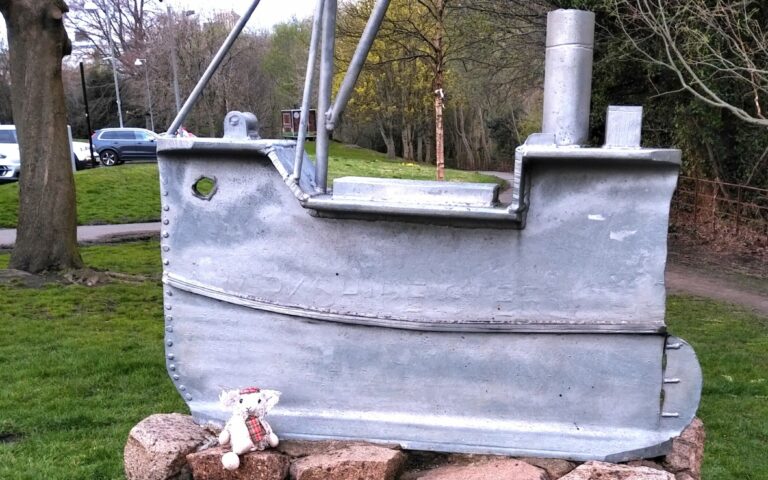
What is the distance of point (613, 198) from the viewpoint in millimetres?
2639

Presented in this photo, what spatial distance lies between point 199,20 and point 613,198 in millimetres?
30750

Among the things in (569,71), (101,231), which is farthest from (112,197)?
(569,71)

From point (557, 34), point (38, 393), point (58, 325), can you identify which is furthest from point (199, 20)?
point (557, 34)

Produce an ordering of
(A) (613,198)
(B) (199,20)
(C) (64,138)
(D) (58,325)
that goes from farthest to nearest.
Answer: (B) (199,20)
(C) (64,138)
(D) (58,325)
(A) (613,198)

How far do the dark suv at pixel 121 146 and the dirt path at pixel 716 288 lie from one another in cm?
2080

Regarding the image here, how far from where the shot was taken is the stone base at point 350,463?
8.90 feet

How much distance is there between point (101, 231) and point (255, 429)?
13281 mm

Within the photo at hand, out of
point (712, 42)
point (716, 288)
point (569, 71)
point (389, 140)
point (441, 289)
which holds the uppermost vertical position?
point (712, 42)

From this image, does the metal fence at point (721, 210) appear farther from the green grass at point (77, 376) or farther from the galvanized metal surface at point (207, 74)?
the galvanized metal surface at point (207, 74)

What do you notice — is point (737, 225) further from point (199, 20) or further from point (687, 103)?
point (199, 20)

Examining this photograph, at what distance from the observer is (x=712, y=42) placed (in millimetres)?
11328

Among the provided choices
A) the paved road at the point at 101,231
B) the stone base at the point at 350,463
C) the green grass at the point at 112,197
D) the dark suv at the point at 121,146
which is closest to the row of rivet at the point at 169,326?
the stone base at the point at 350,463

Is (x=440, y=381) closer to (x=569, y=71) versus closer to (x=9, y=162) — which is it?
(x=569, y=71)

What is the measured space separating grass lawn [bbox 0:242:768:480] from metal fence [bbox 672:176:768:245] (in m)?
5.00
